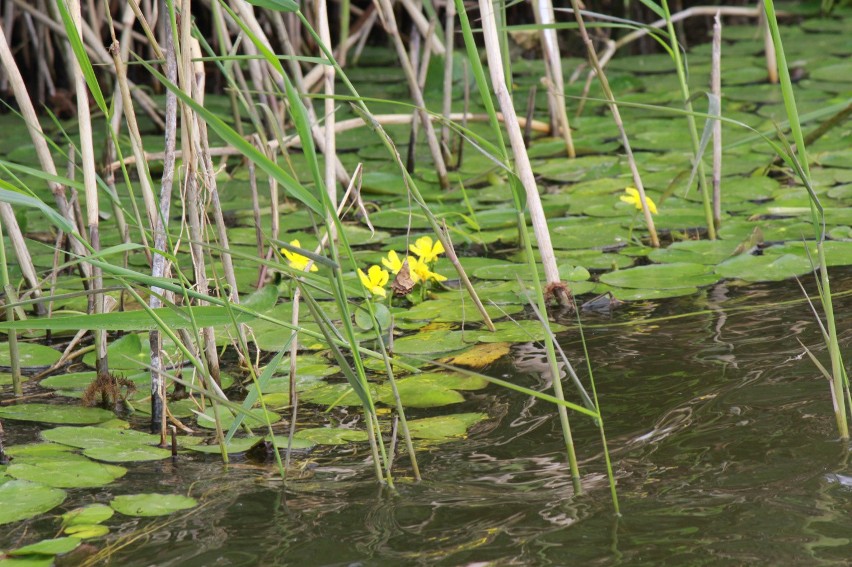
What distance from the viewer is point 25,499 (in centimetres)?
127

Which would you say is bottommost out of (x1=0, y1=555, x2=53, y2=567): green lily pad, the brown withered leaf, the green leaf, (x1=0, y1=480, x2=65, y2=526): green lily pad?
(x1=0, y1=555, x2=53, y2=567): green lily pad

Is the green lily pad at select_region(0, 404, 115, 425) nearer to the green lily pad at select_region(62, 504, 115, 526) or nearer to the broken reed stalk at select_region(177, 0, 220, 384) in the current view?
the broken reed stalk at select_region(177, 0, 220, 384)

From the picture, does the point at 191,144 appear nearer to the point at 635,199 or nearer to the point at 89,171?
the point at 89,171

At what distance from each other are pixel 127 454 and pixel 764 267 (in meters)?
1.34

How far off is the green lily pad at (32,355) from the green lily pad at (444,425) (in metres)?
0.77

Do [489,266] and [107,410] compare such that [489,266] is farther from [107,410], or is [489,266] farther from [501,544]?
[501,544]

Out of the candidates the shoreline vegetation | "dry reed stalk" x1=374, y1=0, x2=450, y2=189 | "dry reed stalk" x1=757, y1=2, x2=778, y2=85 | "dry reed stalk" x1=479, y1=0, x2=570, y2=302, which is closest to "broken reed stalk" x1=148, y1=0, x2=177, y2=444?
the shoreline vegetation

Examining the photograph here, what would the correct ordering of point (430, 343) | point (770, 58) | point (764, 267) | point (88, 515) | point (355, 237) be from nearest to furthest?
1. point (88, 515)
2. point (430, 343)
3. point (764, 267)
4. point (355, 237)
5. point (770, 58)

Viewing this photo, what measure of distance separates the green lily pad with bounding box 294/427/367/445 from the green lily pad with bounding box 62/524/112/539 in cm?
35

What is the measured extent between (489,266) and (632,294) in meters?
0.36

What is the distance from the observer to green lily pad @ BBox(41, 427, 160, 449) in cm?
145

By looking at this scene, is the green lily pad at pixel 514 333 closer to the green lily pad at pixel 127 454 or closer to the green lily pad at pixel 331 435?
the green lily pad at pixel 331 435

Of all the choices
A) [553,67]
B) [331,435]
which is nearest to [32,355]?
[331,435]

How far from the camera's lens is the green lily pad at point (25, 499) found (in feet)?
4.04
